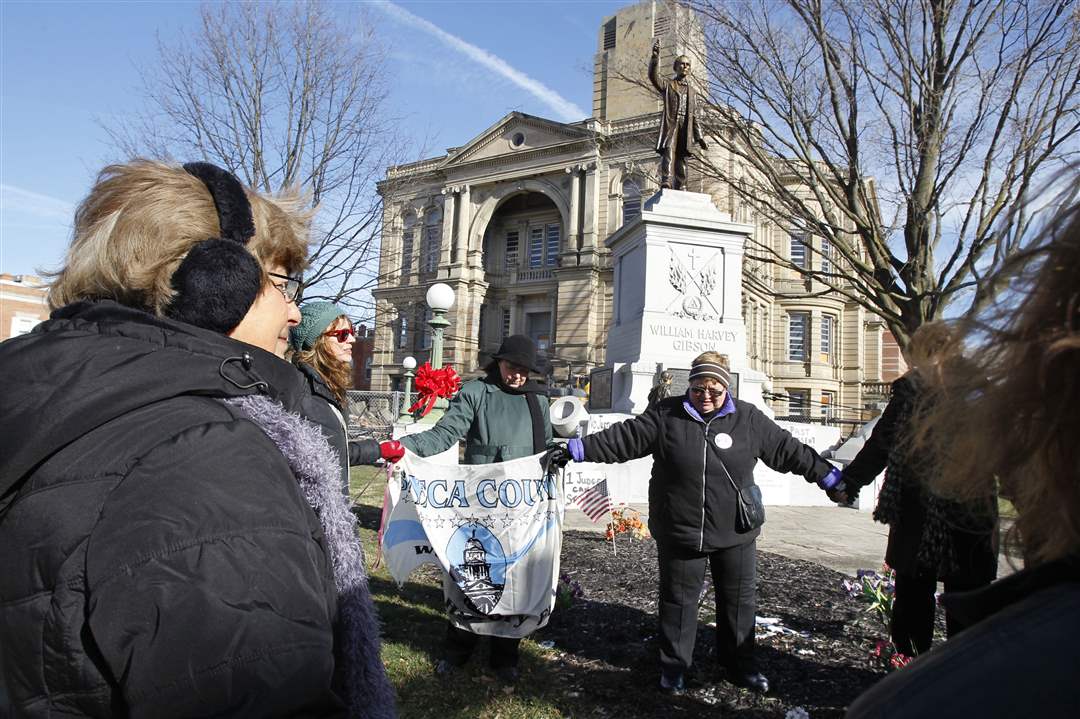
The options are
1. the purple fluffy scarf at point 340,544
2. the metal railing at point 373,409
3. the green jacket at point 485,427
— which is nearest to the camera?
the purple fluffy scarf at point 340,544

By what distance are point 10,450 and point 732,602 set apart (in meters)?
3.82

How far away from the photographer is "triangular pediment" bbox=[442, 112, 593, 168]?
43.5 metres

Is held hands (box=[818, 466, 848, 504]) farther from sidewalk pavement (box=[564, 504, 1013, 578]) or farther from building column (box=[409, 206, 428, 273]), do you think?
building column (box=[409, 206, 428, 273])

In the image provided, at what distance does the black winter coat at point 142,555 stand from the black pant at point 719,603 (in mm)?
3156

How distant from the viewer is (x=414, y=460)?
4.70 metres

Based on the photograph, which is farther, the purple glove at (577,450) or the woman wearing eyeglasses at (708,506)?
the purple glove at (577,450)

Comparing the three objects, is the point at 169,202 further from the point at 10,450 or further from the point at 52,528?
the point at 52,528

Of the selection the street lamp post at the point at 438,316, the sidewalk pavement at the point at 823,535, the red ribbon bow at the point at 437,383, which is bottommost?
the sidewalk pavement at the point at 823,535

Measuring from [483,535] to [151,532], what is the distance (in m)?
3.55

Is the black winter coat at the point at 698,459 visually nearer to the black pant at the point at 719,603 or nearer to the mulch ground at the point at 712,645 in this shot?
the black pant at the point at 719,603

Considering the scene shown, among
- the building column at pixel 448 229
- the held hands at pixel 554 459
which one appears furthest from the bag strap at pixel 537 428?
the building column at pixel 448 229

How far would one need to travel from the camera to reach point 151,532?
3.32 ft

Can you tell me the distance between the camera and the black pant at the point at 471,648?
4.21m

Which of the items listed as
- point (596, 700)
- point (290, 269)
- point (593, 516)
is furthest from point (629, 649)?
point (290, 269)
